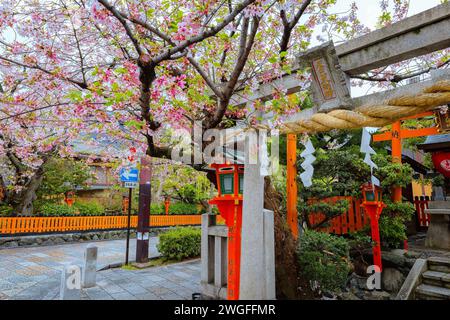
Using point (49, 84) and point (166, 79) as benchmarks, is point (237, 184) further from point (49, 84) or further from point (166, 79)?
point (49, 84)

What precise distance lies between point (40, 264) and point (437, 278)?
456 inches

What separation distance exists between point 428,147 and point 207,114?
722 centimetres

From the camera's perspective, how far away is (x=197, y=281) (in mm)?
7352

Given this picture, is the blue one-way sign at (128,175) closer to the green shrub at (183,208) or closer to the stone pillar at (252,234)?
the stone pillar at (252,234)

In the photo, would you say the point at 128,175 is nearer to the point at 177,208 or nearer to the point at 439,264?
the point at 439,264

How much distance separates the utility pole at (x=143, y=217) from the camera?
930 cm

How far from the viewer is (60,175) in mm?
16266

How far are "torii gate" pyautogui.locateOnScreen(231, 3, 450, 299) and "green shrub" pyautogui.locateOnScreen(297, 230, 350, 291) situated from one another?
1.31m

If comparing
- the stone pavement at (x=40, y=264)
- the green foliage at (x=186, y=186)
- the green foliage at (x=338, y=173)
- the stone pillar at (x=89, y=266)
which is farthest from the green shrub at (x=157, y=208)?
the green foliage at (x=338, y=173)

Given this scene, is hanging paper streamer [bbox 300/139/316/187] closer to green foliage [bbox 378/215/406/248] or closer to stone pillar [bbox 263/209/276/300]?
stone pillar [bbox 263/209/276/300]

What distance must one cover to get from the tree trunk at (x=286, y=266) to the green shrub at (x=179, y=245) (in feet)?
16.8

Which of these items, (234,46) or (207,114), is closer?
(207,114)

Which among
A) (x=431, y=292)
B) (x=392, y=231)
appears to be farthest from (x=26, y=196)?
(x=431, y=292)
